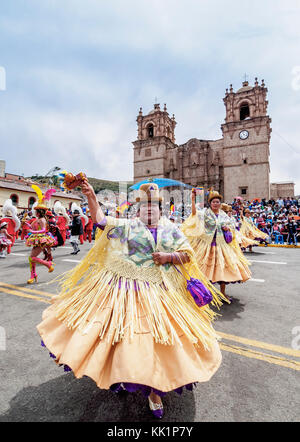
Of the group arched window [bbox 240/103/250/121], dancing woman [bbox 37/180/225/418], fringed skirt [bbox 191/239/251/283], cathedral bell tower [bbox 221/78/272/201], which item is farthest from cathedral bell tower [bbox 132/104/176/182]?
dancing woman [bbox 37/180/225/418]

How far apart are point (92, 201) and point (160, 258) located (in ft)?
2.56

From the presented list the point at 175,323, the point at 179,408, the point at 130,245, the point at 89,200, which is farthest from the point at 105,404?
the point at 89,200

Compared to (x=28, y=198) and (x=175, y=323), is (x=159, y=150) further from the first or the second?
(x=175, y=323)

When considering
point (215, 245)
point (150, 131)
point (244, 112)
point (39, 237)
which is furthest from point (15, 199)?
point (244, 112)

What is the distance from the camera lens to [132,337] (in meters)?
1.65

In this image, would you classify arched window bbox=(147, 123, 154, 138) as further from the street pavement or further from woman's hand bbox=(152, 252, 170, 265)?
woman's hand bbox=(152, 252, 170, 265)

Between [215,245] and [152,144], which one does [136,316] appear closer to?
[215,245]

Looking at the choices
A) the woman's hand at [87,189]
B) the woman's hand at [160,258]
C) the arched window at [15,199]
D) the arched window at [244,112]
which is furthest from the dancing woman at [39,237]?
the arched window at [244,112]

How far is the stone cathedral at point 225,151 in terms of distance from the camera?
36.0 m

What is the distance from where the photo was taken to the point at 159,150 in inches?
1730

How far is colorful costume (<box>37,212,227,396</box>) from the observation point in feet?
5.17

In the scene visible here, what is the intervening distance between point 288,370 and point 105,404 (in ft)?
5.90

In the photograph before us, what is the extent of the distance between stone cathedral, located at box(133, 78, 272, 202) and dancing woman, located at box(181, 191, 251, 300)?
34.9 metres

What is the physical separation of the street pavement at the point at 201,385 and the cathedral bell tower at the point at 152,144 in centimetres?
4168
